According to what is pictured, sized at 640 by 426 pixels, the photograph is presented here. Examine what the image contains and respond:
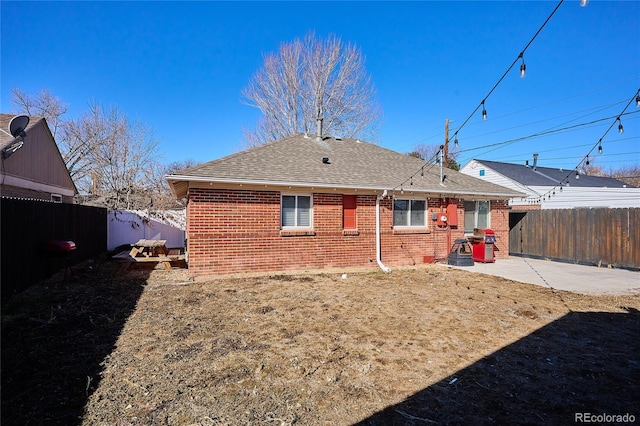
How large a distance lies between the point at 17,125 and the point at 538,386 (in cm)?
1279

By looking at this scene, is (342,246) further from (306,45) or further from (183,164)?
(183,164)

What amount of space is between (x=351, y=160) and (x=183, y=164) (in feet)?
95.5

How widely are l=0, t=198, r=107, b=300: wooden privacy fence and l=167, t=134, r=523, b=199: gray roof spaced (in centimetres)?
291

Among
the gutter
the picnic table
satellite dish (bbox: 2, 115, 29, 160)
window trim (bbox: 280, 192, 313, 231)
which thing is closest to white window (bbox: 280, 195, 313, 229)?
window trim (bbox: 280, 192, 313, 231)

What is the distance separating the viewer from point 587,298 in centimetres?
656

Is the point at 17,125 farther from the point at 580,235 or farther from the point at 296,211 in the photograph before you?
the point at 580,235

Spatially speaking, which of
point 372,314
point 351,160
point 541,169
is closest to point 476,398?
point 372,314

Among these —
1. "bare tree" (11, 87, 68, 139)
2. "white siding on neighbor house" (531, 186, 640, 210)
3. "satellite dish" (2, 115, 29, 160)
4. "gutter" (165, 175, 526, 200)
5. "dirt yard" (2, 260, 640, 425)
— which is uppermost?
"bare tree" (11, 87, 68, 139)

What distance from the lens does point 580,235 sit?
11.1 meters

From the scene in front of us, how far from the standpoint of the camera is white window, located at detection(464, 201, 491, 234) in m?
12.1

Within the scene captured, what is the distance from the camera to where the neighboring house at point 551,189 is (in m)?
18.6

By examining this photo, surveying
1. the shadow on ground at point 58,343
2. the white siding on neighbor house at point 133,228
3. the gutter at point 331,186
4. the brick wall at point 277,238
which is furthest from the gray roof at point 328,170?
the white siding on neighbor house at point 133,228

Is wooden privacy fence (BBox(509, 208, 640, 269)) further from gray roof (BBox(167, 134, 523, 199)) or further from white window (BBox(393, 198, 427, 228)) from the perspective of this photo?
white window (BBox(393, 198, 427, 228))

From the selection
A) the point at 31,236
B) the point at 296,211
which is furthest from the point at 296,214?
the point at 31,236
